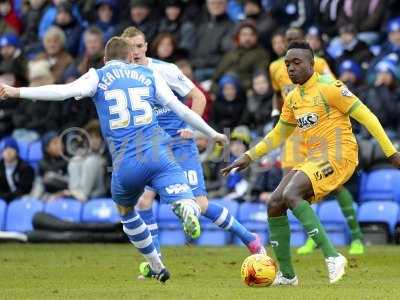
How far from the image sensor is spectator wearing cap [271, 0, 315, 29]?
22.1 metres

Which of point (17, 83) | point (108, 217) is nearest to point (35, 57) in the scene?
point (17, 83)

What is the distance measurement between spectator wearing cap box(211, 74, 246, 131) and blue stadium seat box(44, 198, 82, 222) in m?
2.79

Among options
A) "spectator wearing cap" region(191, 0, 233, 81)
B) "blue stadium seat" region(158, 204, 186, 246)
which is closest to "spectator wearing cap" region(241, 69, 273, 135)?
"spectator wearing cap" region(191, 0, 233, 81)

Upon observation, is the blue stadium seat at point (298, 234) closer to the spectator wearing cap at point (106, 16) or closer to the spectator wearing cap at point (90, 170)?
the spectator wearing cap at point (90, 170)

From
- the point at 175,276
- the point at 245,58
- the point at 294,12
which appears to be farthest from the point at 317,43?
the point at 175,276

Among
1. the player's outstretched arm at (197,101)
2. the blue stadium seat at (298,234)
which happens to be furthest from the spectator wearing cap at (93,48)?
the player's outstretched arm at (197,101)

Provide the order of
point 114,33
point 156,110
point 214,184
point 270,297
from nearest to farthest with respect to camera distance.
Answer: point 270,297 < point 156,110 < point 214,184 < point 114,33

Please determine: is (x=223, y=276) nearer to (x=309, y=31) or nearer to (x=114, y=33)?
(x=309, y=31)

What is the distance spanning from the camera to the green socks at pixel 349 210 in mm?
16375

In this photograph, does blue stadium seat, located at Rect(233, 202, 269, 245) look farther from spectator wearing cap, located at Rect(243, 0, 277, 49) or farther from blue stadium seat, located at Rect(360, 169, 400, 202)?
spectator wearing cap, located at Rect(243, 0, 277, 49)

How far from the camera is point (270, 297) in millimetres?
10664

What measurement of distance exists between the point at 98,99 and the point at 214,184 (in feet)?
28.7

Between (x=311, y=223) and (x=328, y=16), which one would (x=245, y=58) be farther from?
(x=311, y=223)

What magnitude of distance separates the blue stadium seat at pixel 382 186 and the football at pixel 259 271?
7.31 meters
